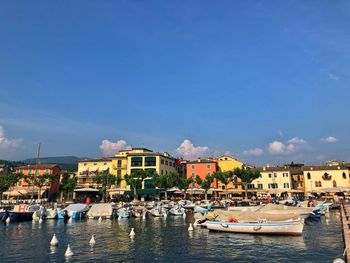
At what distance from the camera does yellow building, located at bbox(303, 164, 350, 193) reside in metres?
87.2

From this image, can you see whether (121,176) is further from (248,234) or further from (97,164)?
(248,234)

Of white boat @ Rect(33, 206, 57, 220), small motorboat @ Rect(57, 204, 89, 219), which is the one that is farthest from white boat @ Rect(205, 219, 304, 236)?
white boat @ Rect(33, 206, 57, 220)

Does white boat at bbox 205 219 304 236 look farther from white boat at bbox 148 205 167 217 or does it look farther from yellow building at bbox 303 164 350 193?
yellow building at bbox 303 164 350 193

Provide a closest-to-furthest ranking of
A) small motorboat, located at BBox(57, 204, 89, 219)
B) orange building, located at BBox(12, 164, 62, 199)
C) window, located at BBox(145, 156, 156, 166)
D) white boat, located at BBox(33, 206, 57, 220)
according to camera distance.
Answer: white boat, located at BBox(33, 206, 57, 220) < small motorboat, located at BBox(57, 204, 89, 219) < orange building, located at BBox(12, 164, 62, 199) < window, located at BBox(145, 156, 156, 166)

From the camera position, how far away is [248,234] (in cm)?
3359

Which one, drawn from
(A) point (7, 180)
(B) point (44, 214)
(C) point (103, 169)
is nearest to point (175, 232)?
(B) point (44, 214)

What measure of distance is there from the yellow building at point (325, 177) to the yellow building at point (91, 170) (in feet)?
192

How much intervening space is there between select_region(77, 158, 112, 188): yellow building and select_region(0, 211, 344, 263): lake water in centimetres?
5700

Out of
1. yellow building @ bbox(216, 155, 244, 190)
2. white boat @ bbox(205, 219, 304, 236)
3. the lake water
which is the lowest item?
the lake water

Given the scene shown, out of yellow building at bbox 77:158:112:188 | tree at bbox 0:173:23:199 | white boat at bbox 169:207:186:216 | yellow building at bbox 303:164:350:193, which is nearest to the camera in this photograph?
white boat at bbox 169:207:186:216

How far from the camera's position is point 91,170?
96125 millimetres

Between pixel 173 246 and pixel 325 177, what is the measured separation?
242 ft

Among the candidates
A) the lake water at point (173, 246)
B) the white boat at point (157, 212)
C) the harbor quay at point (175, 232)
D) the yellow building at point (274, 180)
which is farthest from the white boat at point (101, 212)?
the yellow building at point (274, 180)

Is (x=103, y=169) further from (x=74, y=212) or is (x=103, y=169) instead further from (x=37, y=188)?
(x=74, y=212)
